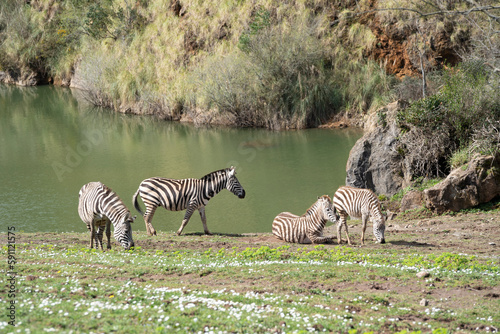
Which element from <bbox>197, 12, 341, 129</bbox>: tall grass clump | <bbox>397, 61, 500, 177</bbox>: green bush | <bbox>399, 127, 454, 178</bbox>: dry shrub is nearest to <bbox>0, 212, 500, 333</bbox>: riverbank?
<bbox>399, 127, 454, 178</bbox>: dry shrub

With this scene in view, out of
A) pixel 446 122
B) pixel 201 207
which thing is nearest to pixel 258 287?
pixel 201 207

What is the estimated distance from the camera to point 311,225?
14.6 meters

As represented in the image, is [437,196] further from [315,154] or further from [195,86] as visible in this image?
[195,86]

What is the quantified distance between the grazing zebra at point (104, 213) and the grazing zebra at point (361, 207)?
5590mm

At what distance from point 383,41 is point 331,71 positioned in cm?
432

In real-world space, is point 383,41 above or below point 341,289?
above

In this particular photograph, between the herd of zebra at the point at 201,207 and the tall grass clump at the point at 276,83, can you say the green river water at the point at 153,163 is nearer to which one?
the tall grass clump at the point at 276,83

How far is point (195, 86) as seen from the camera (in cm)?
3947

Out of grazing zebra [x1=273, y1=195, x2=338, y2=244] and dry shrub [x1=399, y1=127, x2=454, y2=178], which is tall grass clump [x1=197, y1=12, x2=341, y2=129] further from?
grazing zebra [x1=273, y1=195, x2=338, y2=244]

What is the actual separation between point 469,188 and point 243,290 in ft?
35.0

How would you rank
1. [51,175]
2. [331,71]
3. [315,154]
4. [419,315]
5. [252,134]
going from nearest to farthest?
[419,315] → [51,175] → [315,154] → [252,134] → [331,71]

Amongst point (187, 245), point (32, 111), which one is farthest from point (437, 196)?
point (32, 111)

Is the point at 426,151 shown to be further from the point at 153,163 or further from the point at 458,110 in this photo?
the point at 153,163

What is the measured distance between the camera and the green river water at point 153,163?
2027cm
